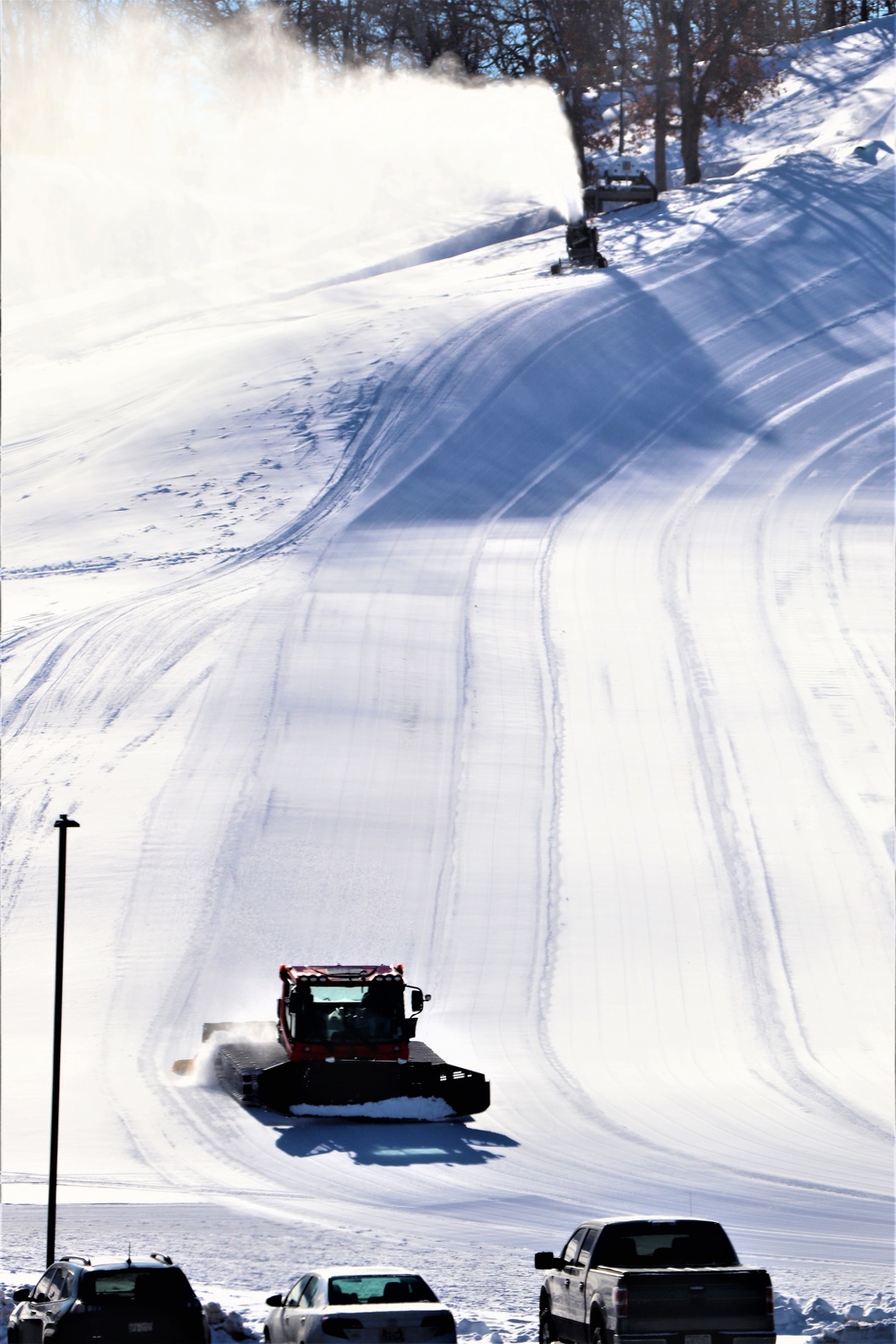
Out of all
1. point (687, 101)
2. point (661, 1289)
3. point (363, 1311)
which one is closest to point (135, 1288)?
point (363, 1311)

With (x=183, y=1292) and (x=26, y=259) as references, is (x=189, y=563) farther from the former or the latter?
(x=26, y=259)

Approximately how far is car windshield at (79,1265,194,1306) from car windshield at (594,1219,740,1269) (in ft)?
7.09

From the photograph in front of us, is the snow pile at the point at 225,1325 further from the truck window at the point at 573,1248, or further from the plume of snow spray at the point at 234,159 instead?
the plume of snow spray at the point at 234,159

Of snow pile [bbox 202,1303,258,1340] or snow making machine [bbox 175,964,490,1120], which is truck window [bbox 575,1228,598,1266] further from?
snow making machine [bbox 175,964,490,1120]

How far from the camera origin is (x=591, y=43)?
7119cm

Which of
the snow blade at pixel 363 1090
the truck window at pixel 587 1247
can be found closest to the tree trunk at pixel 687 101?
the snow blade at pixel 363 1090

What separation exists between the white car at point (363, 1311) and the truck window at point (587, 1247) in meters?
0.91

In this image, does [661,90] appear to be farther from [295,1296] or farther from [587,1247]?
[295,1296]

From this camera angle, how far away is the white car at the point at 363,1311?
29.4 feet

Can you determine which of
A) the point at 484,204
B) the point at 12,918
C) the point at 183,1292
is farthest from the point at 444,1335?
the point at 484,204

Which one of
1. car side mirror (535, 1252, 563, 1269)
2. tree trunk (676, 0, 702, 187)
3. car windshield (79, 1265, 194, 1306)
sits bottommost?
car side mirror (535, 1252, 563, 1269)

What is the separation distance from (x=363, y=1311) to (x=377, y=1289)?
273 mm

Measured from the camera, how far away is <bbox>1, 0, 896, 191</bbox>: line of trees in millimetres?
60281

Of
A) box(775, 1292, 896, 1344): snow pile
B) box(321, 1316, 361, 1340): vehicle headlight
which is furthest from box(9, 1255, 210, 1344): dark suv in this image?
box(775, 1292, 896, 1344): snow pile
